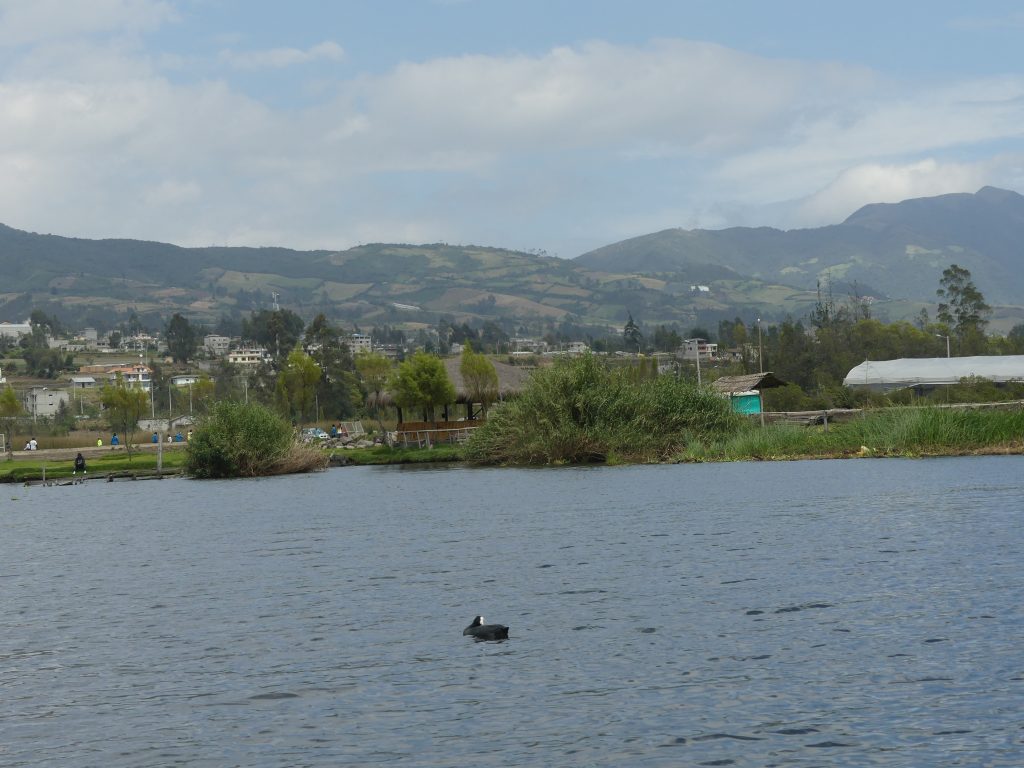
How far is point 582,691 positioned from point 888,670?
3.94 metres

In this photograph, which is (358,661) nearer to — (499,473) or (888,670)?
(888,670)

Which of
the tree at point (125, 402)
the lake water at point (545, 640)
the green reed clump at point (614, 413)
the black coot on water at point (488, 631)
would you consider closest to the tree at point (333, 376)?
the tree at point (125, 402)

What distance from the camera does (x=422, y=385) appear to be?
89.5m

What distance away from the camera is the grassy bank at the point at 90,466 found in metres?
79.6

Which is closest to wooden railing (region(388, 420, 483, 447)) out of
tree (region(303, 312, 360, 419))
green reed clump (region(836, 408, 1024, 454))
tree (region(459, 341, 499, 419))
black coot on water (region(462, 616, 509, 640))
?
tree (region(459, 341, 499, 419))

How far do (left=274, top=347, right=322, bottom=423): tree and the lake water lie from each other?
8032 centimetres

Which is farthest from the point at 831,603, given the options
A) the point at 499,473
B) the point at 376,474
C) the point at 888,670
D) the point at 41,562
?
the point at 376,474

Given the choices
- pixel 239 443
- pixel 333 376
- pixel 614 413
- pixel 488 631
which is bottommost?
pixel 488 631

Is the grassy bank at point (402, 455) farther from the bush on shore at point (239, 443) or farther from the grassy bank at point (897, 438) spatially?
the grassy bank at point (897, 438)

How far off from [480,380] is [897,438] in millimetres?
40235

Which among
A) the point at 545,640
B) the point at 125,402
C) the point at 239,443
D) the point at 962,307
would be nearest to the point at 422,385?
the point at 239,443

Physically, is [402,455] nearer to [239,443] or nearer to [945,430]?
[239,443]

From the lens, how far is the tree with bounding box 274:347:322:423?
12062cm

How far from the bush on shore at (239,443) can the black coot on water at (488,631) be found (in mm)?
55509
